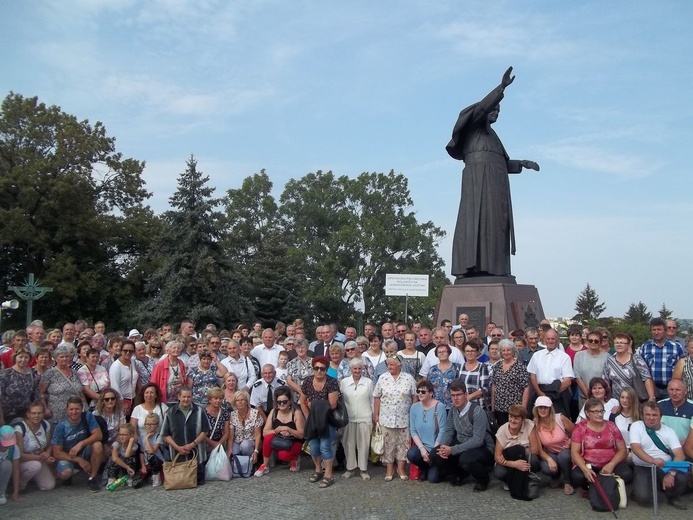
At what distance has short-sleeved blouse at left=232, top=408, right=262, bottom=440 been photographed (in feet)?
24.1

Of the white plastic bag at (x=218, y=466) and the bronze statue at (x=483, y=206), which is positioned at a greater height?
the bronze statue at (x=483, y=206)

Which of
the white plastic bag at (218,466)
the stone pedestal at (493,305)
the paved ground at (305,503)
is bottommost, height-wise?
the paved ground at (305,503)

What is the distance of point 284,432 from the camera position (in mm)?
7262

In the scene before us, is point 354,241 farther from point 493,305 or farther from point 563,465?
point 563,465

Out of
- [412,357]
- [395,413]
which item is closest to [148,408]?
[395,413]

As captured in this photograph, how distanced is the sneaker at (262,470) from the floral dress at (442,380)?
6.56 feet

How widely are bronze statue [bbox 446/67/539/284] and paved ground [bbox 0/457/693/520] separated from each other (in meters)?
5.93

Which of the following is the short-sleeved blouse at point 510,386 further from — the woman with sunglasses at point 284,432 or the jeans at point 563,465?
the woman with sunglasses at point 284,432

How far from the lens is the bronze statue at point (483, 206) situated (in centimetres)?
1205

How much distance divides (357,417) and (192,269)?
1685 cm

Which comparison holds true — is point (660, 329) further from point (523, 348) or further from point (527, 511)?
point (527, 511)

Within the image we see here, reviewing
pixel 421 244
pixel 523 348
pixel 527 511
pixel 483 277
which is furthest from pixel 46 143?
pixel 527 511

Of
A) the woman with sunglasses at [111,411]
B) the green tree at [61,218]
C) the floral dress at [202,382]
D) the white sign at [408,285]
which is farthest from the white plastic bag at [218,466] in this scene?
the green tree at [61,218]

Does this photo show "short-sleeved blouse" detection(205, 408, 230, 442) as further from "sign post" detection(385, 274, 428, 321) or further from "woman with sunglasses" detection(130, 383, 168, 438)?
"sign post" detection(385, 274, 428, 321)
